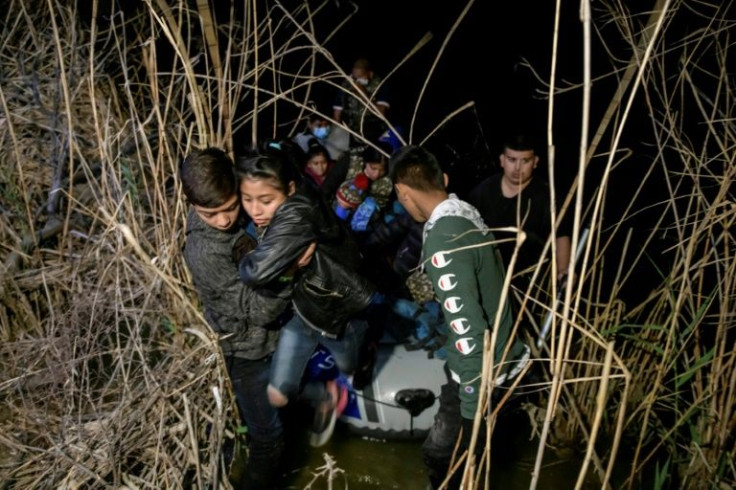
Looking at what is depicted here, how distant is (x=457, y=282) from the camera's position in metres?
2.06

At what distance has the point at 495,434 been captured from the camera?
3135 millimetres

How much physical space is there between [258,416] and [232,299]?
0.56m

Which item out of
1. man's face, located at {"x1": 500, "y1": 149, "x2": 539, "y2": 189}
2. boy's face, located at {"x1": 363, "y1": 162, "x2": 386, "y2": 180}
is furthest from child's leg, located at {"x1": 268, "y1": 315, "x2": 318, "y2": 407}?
boy's face, located at {"x1": 363, "y1": 162, "x2": 386, "y2": 180}

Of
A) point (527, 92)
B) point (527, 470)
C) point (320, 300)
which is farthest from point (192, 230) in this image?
point (527, 92)

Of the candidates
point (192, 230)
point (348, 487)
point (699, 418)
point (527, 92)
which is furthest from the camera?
point (527, 92)

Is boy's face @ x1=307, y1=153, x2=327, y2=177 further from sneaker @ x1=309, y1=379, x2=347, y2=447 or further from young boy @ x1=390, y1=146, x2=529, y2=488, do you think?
young boy @ x1=390, y1=146, x2=529, y2=488

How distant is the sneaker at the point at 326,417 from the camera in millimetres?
3154

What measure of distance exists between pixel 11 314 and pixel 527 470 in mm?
3057

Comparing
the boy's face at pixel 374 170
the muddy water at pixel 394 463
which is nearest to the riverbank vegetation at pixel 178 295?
the muddy water at pixel 394 463

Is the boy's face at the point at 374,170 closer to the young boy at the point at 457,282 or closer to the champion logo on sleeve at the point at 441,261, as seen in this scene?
the young boy at the point at 457,282

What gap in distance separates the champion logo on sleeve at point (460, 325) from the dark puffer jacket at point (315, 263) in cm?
44

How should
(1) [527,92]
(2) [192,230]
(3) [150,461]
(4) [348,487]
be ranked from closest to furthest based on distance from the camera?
1. (2) [192,230]
2. (3) [150,461]
3. (4) [348,487]
4. (1) [527,92]

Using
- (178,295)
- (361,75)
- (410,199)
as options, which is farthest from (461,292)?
(361,75)

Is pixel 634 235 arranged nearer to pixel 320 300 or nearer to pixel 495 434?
pixel 495 434
